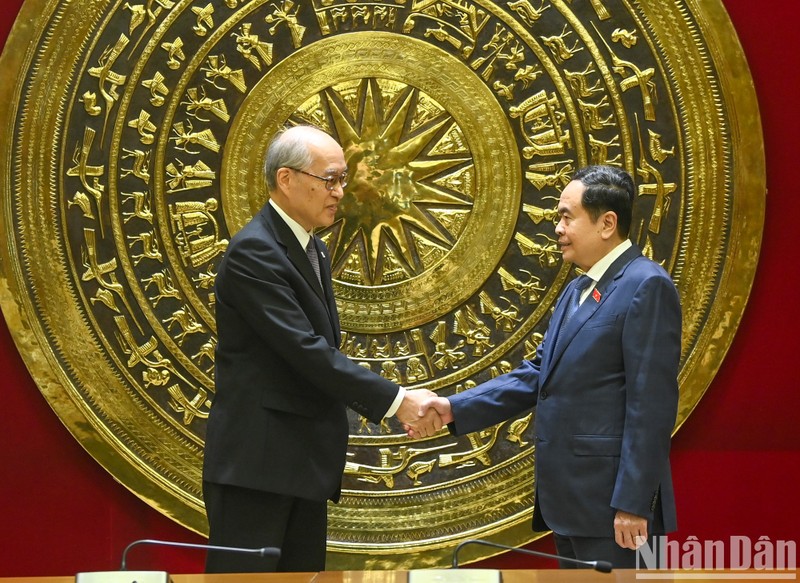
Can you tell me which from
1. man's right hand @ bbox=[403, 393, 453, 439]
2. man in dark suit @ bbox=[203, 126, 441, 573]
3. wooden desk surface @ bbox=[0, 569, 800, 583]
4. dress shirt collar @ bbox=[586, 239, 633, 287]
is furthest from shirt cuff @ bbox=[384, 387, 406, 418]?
wooden desk surface @ bbox=[0, 569, 800, 583]

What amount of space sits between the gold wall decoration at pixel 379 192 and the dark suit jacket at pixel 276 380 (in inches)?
25.6

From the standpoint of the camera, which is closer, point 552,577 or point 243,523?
point 552,577

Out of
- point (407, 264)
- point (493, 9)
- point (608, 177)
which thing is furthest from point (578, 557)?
point (493, 9)

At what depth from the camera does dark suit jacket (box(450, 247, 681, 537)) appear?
277cm

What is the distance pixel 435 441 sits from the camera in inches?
149

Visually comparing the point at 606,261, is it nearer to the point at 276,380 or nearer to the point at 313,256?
the point at 313,256

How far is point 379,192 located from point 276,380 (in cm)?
91

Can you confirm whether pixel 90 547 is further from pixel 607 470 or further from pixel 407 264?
pixel 607 470

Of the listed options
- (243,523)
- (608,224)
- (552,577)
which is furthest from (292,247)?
Answer: (552,577)

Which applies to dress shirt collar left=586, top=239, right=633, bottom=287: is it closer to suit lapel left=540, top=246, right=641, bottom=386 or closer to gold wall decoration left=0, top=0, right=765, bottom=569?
suit lapel left=540, top=246, right=641, bottom=386

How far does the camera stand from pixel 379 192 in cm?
372

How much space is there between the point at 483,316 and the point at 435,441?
1.43ft

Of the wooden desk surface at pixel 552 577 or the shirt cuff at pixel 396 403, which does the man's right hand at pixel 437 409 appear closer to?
the shirt cuff at pixel 396 403

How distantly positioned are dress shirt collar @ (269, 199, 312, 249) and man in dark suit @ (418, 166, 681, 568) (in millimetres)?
699
